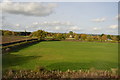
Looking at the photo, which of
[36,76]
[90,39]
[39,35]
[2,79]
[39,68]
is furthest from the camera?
[90,39]

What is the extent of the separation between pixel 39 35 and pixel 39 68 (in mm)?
33188

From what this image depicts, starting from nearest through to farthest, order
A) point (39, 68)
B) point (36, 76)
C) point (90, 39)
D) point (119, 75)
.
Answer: point (36, 76) → point (119, 75) → point (39, 68) → point (90, 39)

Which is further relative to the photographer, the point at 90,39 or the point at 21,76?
the point at 90,39

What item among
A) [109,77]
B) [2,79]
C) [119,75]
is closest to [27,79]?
[2,79]

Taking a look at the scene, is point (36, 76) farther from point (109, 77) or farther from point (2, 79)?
point (109, 77)

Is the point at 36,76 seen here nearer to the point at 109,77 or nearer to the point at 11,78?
the point at 11,78

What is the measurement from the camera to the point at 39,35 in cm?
3897

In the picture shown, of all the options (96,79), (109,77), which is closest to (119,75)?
(109,77)

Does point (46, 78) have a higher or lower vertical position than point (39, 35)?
lower

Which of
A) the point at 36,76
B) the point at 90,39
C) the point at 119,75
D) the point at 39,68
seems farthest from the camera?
the point at 90,39

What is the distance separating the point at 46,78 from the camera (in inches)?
207

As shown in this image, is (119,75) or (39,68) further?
(39,68)

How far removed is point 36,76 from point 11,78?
973 mm

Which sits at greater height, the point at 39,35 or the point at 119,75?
the point at 39,35
